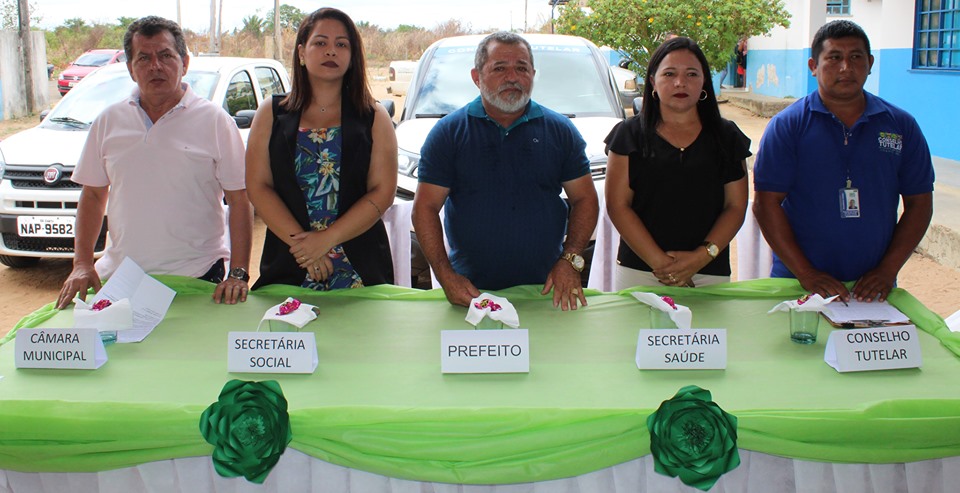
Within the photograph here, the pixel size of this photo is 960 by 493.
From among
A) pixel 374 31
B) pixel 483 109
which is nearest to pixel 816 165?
pixel 483 109

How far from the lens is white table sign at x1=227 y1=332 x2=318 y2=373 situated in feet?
6.47

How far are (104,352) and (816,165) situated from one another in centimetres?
217

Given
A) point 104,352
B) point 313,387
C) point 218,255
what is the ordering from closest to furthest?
point 313,387 < point 104,352 < point 218,255

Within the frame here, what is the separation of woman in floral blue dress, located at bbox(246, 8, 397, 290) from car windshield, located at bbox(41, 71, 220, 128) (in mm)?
3941

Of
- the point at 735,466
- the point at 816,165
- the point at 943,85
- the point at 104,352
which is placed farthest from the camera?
the point at 943,85

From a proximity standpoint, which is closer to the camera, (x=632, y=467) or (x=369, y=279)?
(x=632, y=467)

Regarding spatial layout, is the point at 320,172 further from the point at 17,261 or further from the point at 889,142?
the point at 17,261

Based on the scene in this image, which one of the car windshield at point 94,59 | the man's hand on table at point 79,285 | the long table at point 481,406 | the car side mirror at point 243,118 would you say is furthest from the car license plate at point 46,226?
the car windshield at point 94,59

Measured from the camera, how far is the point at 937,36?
32.3 ft

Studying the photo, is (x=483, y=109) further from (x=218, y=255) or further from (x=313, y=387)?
(x=313, y=387)

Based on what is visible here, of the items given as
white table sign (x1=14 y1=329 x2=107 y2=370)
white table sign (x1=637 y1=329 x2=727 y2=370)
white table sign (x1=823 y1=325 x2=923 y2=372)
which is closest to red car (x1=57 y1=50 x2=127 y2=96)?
white table sign (x1=14 y1=329 x2=107 y2=370)

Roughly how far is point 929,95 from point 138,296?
9967 millimetres

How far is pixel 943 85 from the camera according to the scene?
31.3 feet

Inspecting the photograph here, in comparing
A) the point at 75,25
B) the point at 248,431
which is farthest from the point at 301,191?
the point at 75,25
